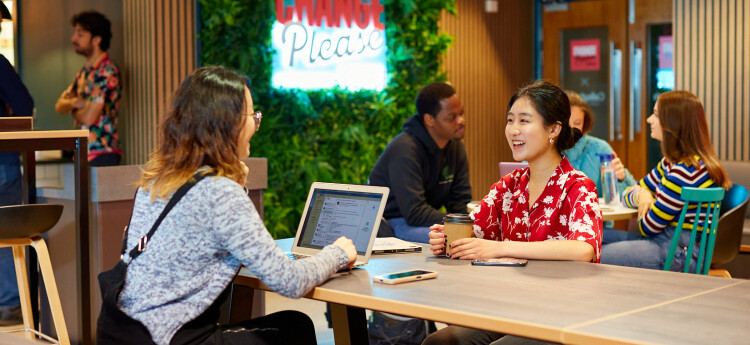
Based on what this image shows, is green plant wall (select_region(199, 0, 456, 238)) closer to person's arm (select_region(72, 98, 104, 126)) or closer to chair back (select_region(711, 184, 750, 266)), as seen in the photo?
person's arm (select_region(72, 98, 104, 126))

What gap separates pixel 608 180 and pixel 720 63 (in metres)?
2.63

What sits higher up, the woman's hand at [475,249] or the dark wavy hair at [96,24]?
the dark wavy hair at [96,24]

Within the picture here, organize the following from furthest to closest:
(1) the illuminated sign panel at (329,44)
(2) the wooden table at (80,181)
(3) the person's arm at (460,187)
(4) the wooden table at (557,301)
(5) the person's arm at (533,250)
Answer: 1. (1) the illuminated sign panel at (329,44)
2. (3) the person's arm at (460,187)
3. (2) the wooden table at (80,181)
4. (5) the person's arm at (533,250)
5. (4) the wooden table at (557,301)

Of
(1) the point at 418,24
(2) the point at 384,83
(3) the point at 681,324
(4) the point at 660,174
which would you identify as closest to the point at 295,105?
(2) the point at 384,83

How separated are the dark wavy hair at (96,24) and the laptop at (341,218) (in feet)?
10.1

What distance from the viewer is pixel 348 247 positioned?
7.40 ft

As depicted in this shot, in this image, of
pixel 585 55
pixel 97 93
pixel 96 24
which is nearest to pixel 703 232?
pixel 97 93

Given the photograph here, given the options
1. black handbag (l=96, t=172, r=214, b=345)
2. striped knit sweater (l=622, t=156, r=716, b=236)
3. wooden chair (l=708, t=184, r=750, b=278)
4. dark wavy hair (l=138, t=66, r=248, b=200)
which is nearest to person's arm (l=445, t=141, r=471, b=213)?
striped knit sweater (l=622, t=156, r=716, b=236)

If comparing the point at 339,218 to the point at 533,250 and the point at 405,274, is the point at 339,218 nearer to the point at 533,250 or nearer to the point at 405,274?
the point at 405,274

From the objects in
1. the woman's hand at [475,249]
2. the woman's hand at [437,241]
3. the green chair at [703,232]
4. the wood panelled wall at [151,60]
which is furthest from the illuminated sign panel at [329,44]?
the woman's hand at [475,249]

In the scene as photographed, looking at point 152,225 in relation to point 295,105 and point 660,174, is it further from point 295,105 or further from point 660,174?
point 295,105

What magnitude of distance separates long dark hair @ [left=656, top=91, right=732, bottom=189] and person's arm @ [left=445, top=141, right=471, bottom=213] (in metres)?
1.08

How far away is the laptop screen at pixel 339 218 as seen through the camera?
239 cm

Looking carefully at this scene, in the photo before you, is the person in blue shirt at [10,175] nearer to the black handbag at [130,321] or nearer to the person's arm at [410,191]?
the person's arm at [410,191]
